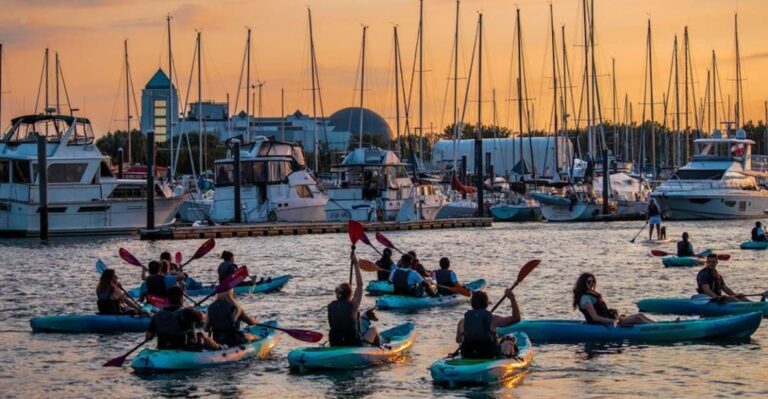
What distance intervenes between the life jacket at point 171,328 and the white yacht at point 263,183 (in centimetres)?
4929

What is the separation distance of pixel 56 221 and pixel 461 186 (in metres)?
32.7

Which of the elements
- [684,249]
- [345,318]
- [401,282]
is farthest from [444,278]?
[684,249]

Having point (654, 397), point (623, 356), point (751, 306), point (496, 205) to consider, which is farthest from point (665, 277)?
point (496, 205)

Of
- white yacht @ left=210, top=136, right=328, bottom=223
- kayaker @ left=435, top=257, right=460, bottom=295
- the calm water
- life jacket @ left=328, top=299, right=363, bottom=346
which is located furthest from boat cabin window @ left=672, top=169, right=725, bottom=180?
life jacket @ left=328, top=299, right=363, bottom=346

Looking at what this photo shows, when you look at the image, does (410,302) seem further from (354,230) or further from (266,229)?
(266,229)

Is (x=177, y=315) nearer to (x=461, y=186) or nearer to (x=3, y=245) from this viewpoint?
(x=3, y=245)

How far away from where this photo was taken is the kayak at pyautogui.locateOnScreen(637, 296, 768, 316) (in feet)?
96.2

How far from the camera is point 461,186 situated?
90188mm

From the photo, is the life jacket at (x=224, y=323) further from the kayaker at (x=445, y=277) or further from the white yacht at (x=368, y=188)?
the white yacht at (x=368, y=188)

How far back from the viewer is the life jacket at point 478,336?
21.2 m

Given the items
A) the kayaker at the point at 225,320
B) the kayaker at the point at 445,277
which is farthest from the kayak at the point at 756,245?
the kayaker at the point at 225,320

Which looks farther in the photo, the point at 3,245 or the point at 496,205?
the point at 496,205

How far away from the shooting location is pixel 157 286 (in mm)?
28844

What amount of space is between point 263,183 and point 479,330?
170ft
